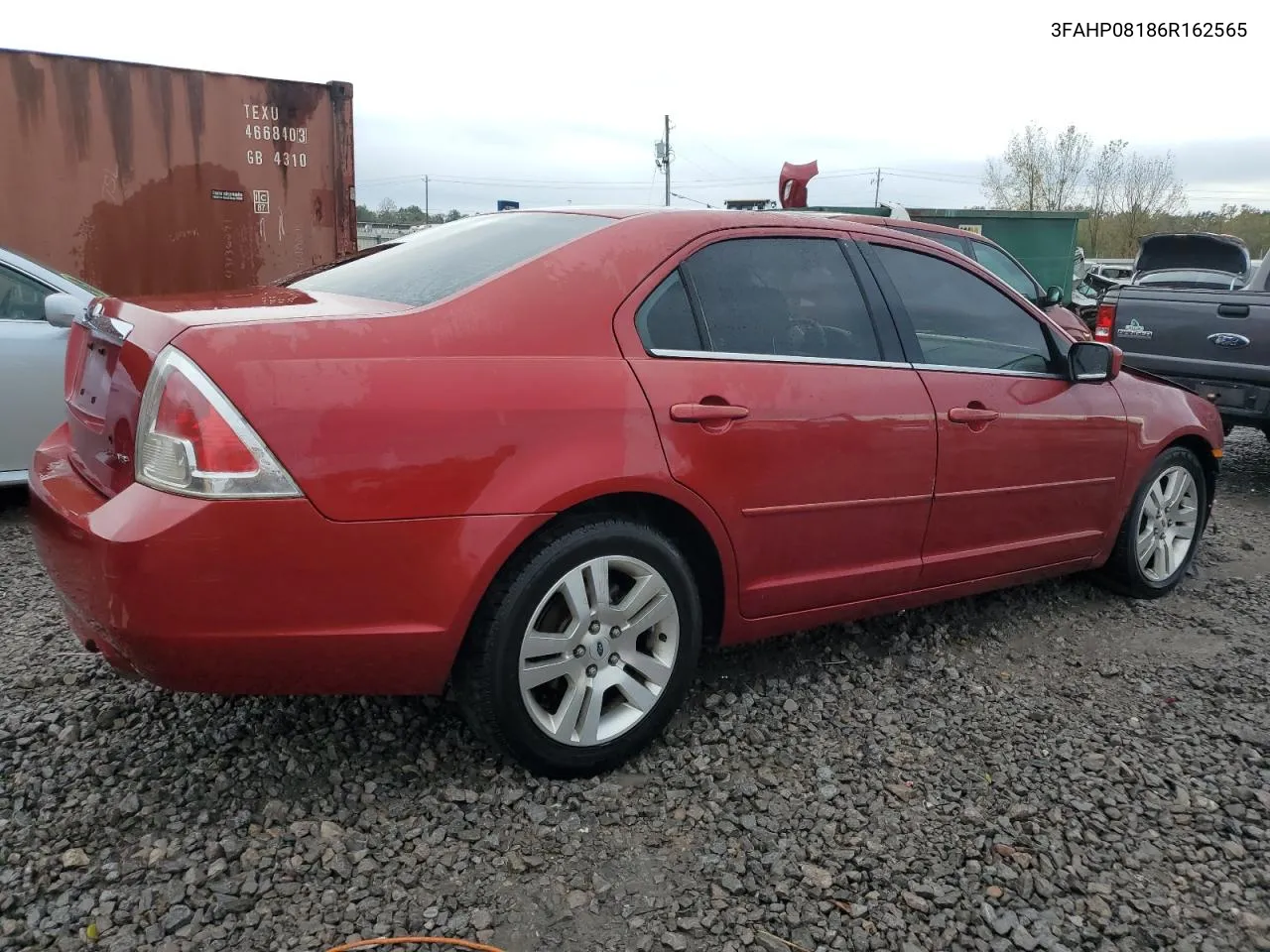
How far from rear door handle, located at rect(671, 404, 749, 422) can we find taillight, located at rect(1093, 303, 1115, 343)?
5252 millimetres

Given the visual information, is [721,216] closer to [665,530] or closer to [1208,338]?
[665,530]

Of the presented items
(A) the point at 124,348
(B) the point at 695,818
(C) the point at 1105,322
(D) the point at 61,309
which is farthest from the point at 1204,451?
(D) the point at 61,309

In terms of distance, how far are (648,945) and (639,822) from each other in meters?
0.44

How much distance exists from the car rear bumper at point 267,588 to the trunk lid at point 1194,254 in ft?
36.2

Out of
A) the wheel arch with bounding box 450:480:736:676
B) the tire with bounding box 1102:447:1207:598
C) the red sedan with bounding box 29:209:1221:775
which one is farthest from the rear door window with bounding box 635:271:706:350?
the tire with bounding box 1102:447:1207:598

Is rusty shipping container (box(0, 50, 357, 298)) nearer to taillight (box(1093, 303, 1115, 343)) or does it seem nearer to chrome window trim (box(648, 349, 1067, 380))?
chrome window trim (box(648, 349, 1067, 380))

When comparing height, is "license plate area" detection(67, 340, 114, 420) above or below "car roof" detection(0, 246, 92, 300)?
below

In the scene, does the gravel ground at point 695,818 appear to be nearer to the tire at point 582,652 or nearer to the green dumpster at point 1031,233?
the tire at point 582,652

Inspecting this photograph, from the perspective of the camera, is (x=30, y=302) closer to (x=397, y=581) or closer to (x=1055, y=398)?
(x=397, y=581)

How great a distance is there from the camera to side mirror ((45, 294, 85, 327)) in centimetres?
434

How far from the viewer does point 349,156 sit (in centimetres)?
803

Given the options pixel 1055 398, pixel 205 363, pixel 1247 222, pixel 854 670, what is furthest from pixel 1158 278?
pixel 1247 222

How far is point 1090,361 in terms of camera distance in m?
3.79

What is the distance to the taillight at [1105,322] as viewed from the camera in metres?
7.03
